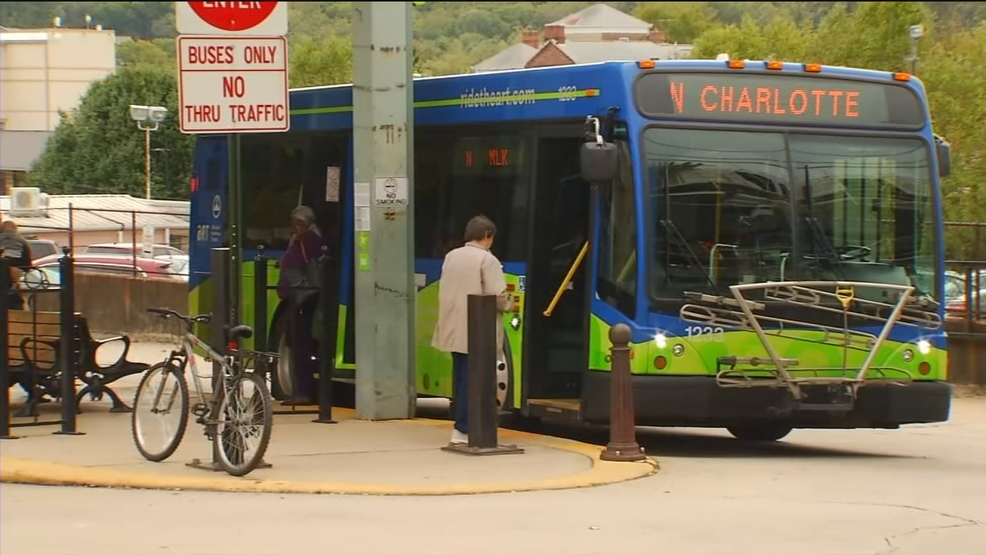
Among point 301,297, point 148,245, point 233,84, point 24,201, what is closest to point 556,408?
point 301,297

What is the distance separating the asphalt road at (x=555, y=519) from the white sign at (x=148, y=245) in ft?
74.7

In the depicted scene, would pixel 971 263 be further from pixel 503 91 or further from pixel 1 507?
pixel 1 507

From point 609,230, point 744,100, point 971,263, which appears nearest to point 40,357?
point 609,230

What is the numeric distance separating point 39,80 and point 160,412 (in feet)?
108

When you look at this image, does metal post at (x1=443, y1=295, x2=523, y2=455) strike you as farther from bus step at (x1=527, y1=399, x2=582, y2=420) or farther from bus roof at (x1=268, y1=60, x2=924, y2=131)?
bus roof at (x1=268, y1=60, x2=924, y2=131)

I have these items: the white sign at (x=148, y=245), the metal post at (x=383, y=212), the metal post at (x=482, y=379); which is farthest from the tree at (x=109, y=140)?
the metal post at (x=482, y=379)

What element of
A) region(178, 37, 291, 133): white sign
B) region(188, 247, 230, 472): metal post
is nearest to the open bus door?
region(178, 37, 291, 133): white sign

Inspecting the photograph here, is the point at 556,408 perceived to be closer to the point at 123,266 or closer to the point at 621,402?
the point at 621,402

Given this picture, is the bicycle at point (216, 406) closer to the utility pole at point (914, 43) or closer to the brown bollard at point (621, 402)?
the brown bollard at point (621, 402)

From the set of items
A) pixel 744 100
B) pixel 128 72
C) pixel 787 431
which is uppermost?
pixel 128 72

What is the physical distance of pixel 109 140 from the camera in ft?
180

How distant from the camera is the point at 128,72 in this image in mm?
52875

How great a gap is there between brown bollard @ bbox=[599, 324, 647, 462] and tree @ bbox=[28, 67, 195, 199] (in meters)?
41.4

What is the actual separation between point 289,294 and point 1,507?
Answer: 223 inches
